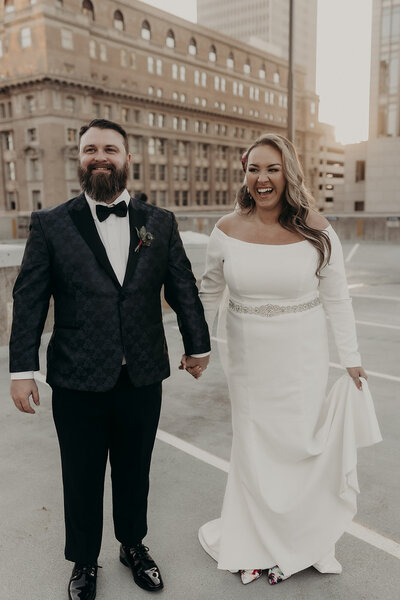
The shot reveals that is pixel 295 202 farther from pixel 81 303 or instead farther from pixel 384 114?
pixel 384 114

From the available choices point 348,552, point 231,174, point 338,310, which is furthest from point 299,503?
point 231,174

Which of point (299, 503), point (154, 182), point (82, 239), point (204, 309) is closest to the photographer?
point (82, 239)

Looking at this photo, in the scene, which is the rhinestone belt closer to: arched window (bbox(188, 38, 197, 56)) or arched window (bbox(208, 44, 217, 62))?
arched window (bbox(188, 38, 197, 56))

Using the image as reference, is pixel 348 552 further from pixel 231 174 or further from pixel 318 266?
pixel 231 174

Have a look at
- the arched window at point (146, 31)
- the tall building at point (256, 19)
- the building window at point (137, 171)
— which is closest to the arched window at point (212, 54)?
the arched window at point (146, 31)

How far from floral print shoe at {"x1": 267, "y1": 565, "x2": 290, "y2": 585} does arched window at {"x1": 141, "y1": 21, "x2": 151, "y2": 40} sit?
3033 inches

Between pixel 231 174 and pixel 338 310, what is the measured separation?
85.6 m

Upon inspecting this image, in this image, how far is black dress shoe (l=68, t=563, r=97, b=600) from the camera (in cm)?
277

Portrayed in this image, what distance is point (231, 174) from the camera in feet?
282

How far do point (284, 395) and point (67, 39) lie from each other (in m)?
66.1

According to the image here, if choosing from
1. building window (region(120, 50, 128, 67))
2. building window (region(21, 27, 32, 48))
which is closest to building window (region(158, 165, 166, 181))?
building window (region(120, 50, 128, 67))

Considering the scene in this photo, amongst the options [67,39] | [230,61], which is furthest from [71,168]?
[230,61]

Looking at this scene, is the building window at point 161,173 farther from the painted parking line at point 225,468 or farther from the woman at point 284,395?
the woman at point 284,395

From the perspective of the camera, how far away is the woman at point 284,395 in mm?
2920
